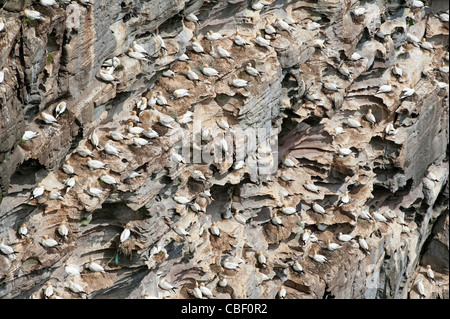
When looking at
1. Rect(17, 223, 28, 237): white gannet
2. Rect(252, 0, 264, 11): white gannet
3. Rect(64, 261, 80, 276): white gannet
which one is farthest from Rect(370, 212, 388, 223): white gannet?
Rect(17, 223, 28, 237): white gannet

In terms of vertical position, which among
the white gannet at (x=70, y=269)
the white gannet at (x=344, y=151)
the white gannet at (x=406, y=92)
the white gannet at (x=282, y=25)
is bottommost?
the white gannet at (x=344, y=151)

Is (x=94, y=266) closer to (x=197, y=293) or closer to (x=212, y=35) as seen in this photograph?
(x=197, y=293)

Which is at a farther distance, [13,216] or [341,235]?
[341,235]

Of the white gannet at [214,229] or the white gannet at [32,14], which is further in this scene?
the white gannet at [214,229]

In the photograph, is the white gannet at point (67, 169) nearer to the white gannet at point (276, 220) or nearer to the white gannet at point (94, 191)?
the white gannet at point (94, 191)

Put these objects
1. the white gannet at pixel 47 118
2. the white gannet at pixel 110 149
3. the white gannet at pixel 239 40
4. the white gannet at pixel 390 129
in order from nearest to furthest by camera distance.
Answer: the white gannet at pixel 47 118 → the white gannet at pixel 110 149 → the white gannet at pixel 239 40 → the white gannet at pixel 390 129

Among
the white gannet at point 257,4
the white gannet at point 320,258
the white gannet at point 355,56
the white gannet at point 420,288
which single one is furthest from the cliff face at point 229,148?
the white gannet at point 420,288

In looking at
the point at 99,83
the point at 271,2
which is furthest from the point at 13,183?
the point at 271,2

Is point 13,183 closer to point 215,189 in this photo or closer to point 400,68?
point 215,189
